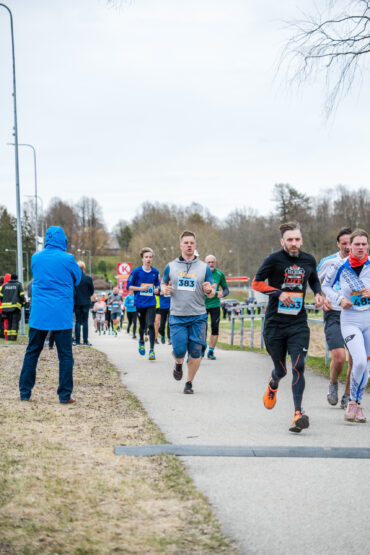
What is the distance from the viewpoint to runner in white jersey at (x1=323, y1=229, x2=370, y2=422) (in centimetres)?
715

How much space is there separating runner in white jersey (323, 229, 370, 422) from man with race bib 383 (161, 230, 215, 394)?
219cm

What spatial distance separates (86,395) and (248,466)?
3.66 metres

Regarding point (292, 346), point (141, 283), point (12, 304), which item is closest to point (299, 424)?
point (292, 346)

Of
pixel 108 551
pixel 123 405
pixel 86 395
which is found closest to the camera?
pixel 108 551

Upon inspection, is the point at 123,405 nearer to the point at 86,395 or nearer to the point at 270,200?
the point at 86,395

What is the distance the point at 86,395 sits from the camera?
8484 mm

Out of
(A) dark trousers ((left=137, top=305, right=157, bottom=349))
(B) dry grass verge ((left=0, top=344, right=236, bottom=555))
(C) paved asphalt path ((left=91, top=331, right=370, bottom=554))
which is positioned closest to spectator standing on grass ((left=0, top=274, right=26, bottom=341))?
(A) dark trousers ((left=137, top=305, right=157, bottom=349))

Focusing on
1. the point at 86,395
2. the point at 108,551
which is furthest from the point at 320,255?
the point at 108,551

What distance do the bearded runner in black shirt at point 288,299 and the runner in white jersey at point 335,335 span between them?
1.30 meters

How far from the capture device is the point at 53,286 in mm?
7855

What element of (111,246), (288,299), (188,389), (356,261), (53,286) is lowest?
(188,389)

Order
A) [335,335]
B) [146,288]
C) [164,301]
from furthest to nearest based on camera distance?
[164,301] → [146,288] → [335,335]

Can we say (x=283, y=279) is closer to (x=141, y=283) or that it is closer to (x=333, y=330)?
(x=333, y=330)

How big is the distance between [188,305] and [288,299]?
8.05 ft
